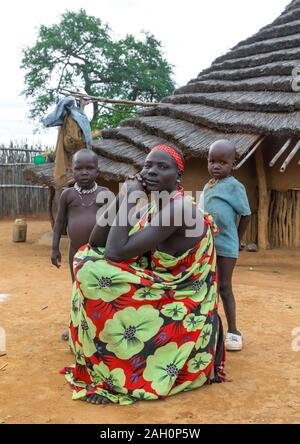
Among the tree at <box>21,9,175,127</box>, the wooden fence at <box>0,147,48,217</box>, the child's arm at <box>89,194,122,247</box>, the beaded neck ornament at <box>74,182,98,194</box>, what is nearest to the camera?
the child's arm at <box>89,194,122,247</box>

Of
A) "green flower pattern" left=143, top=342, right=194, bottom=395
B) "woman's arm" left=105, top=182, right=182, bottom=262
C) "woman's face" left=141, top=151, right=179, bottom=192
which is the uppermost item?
"woman's face" left=141, top=151, right=179, bottom=192

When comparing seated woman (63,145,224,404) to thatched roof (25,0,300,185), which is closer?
seated woman (63,145,224,404)

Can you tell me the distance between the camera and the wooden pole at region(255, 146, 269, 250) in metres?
8.27

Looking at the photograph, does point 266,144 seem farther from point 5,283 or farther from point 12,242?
point 12,242

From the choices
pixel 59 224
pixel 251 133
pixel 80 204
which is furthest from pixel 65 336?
pixel 251 133

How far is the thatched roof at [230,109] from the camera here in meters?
7.77

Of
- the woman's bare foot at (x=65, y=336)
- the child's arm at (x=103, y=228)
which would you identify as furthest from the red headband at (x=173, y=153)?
the woman's bare foot at (x=65, y=336)

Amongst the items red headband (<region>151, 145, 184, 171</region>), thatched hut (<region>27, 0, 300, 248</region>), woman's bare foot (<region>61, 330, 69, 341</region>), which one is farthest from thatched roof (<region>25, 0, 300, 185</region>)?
red headband (<region>151, 145, 184, 171</region>)

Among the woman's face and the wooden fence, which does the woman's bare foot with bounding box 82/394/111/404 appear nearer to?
the woman's face

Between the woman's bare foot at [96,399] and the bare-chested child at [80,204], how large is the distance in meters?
1.14

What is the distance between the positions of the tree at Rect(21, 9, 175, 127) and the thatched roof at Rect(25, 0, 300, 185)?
38.9 ft

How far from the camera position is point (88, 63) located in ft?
74.1

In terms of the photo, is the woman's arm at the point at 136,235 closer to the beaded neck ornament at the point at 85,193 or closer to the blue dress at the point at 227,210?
the blue dress at the point at 227,210

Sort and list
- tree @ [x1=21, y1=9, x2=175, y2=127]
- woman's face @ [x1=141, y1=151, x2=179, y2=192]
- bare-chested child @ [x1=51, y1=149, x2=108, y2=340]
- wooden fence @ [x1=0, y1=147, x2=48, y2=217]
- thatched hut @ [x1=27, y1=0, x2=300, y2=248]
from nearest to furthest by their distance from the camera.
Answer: woman's face @ [x1=141, y1=151, x2=179, y2=192], bare-chested child @ [x1=51, y1=149, x2=108, y2=340], thatched hut @ [x1=27, y1=0, x2=300, y2=248], wooden fence @ [x1=0, y1=147, x2=48, y2=217], tree @ [x1=21, y1=9, x2=175, y2=127]
